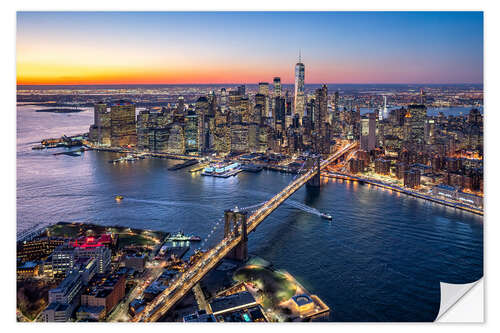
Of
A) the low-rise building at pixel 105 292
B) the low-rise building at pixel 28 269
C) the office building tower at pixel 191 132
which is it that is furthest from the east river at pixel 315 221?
the office building tower at pixel 191 132

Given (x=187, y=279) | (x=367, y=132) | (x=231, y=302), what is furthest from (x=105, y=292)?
(x=367, y=132)

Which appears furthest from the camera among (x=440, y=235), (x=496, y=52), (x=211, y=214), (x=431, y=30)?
(x=211, y=214)

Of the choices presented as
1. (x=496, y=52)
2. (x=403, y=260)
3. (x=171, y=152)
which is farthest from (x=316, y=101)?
(x=496, y=52)

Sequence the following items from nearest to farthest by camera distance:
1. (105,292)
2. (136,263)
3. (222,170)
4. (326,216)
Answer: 1. (105,292)
2. (136,263)
3. (326,216)
4. (222,170)

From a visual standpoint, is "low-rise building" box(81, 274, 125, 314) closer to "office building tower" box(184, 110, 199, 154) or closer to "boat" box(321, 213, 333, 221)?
"boat" box(321, 213, 333, 221)

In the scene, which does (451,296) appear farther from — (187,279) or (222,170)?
(222,170)

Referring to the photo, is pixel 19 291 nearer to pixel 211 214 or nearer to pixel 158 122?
pixel 211 214

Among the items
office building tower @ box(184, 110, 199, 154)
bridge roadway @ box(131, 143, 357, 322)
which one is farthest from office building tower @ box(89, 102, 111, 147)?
bridge roadway @ box(131, 143, 357, 322)

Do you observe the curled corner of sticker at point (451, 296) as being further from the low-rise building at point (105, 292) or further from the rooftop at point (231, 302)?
the low-rise building at point (105, 292)
